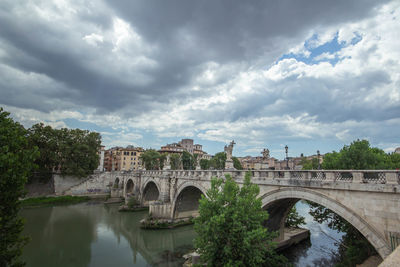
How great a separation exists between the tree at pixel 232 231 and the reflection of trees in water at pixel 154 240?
30.7ft

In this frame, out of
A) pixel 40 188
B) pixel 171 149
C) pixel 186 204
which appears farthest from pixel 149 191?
pixel 171 149

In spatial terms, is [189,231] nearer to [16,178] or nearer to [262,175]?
[262,175]

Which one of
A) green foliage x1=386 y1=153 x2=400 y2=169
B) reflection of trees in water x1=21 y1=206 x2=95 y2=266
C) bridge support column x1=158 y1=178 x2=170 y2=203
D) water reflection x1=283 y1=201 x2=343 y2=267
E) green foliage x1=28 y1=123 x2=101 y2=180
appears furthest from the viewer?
green foliage x1=28 y1=123 x2=101 y2=180

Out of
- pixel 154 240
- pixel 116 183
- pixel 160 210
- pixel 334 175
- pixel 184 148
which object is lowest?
pixel 154 240

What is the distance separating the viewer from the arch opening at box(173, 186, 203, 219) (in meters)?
→ 24.8

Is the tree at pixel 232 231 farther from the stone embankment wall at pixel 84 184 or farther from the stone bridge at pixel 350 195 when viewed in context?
the stone embankment wall at pixel 84 184

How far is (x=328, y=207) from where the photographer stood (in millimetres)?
8875

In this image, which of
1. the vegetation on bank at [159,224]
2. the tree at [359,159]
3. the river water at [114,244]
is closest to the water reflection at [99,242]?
the river water at [114,244]

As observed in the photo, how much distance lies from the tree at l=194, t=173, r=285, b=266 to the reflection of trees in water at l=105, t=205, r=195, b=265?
30.7ft

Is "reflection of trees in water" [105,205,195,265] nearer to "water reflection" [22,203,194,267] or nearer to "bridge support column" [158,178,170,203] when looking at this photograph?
"water reflection" [22,203,194,267]

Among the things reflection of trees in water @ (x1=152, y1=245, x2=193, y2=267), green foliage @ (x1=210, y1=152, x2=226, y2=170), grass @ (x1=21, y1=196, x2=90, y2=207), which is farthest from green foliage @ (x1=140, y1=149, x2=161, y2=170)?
reflection of trees in water @ (x1=152, y1=245, x2=193, y2=267)

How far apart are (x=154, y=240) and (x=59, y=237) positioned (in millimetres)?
9806

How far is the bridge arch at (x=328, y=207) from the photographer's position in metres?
7.49

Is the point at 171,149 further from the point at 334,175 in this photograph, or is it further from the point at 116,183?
the point at 334,175
